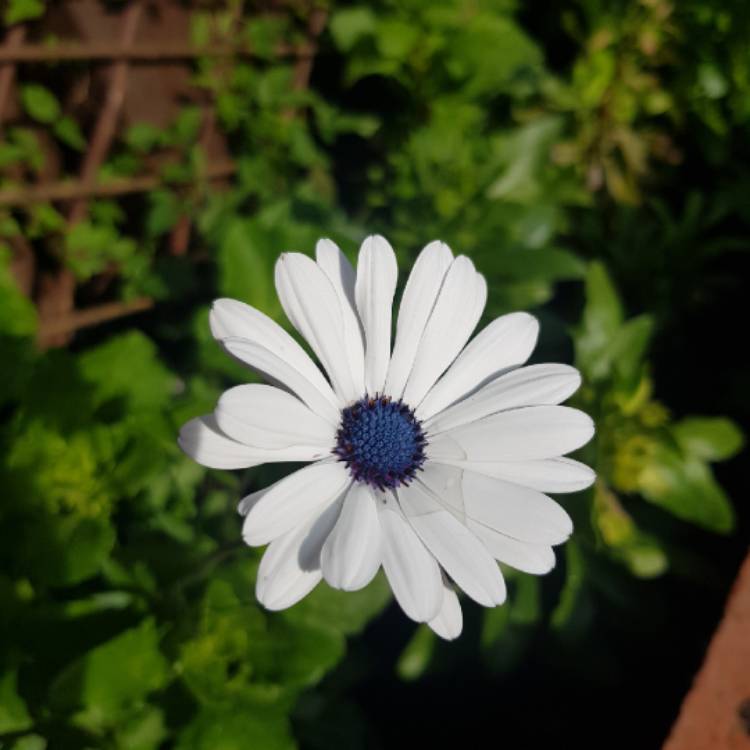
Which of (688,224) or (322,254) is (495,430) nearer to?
(322,254)

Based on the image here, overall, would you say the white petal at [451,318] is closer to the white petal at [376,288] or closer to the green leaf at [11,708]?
the white petal at [376,288]

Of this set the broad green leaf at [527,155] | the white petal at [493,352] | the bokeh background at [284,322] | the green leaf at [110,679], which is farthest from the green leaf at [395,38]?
the green leaf at [110,679]

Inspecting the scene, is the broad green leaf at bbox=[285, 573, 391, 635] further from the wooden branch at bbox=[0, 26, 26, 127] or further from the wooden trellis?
the wooden branch at bbox=[0, 26, 26, 127]

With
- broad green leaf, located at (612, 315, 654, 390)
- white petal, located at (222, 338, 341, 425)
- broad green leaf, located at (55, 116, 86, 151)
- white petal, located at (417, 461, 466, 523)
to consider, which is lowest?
white petal, located at (417, 461, 466, 523)

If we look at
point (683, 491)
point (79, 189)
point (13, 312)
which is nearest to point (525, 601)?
point (683, 491)

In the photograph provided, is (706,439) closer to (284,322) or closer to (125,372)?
(284,322)

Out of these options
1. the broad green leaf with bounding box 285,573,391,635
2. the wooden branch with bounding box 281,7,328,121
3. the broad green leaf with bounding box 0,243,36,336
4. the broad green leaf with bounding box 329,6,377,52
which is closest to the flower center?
the broad green leaf with bounding box 285,573,391,635
